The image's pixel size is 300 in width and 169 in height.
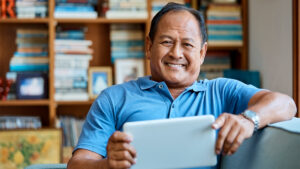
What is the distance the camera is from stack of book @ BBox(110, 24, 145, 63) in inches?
119

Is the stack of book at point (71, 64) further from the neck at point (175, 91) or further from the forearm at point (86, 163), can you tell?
the forearm at point (86, 163)

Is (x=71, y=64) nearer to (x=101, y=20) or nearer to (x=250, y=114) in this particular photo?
(x=101, y=20)

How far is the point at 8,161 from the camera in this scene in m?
2.77

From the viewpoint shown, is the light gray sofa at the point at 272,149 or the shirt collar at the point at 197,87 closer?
the light gray sofa at the point at 272,149

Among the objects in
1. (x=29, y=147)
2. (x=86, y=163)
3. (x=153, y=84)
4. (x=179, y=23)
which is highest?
(x=179, y=23)

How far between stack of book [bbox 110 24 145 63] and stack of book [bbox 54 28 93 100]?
0.60 ft

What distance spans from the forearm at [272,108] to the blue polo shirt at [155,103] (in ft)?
0.33

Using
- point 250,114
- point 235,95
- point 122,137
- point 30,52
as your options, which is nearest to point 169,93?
point 235,95

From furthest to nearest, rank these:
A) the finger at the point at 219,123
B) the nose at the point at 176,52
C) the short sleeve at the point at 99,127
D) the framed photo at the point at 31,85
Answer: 1. the framed photo at the point at 31,85
2. the nose at the point at 176,52
3. the short sleeve at the point at 99,127
4. the finger at the point at 219,123

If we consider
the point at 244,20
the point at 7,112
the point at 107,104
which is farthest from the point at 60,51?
the point at 107,104

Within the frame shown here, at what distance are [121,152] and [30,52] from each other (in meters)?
2.13

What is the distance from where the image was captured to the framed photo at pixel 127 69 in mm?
3027

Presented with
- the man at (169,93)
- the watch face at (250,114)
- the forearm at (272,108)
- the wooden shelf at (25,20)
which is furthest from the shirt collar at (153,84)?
the wooden shelf at (25,20)

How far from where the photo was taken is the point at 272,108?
123 centimetres
